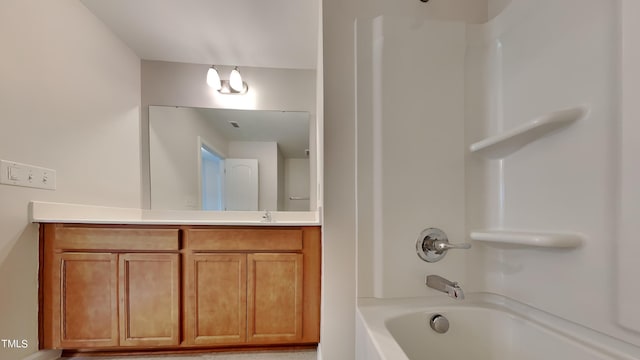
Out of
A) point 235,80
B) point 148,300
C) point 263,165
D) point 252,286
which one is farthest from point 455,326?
point 235,80

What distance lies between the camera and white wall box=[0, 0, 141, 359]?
4.08 feet

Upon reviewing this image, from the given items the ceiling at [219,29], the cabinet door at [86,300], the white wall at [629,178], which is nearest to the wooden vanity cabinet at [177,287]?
the cabinet door at [86,300]

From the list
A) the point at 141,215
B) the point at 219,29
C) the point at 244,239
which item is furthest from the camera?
the point at 141,215

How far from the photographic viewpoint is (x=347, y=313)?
3.67ft

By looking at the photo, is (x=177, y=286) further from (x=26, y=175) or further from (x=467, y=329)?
(x=467, y=329)

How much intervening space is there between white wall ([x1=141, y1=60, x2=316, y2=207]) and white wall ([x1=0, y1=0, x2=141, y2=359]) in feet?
0.54

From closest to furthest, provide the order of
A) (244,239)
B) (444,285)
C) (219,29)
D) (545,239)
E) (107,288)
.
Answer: (545,239) → (444,285) → (107,288) → (244,239) → (219,29)

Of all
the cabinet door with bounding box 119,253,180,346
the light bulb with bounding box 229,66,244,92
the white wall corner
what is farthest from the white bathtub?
the light bulb with bounding box 229,66,244,92

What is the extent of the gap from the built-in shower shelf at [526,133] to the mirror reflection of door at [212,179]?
1912 millimetres

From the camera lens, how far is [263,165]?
7.22 ft

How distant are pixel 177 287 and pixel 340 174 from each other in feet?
3.94

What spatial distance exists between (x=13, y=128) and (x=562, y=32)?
2.47 meters

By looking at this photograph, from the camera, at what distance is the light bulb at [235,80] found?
7.07 feet

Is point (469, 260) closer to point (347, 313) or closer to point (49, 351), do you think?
point (347, 313)
